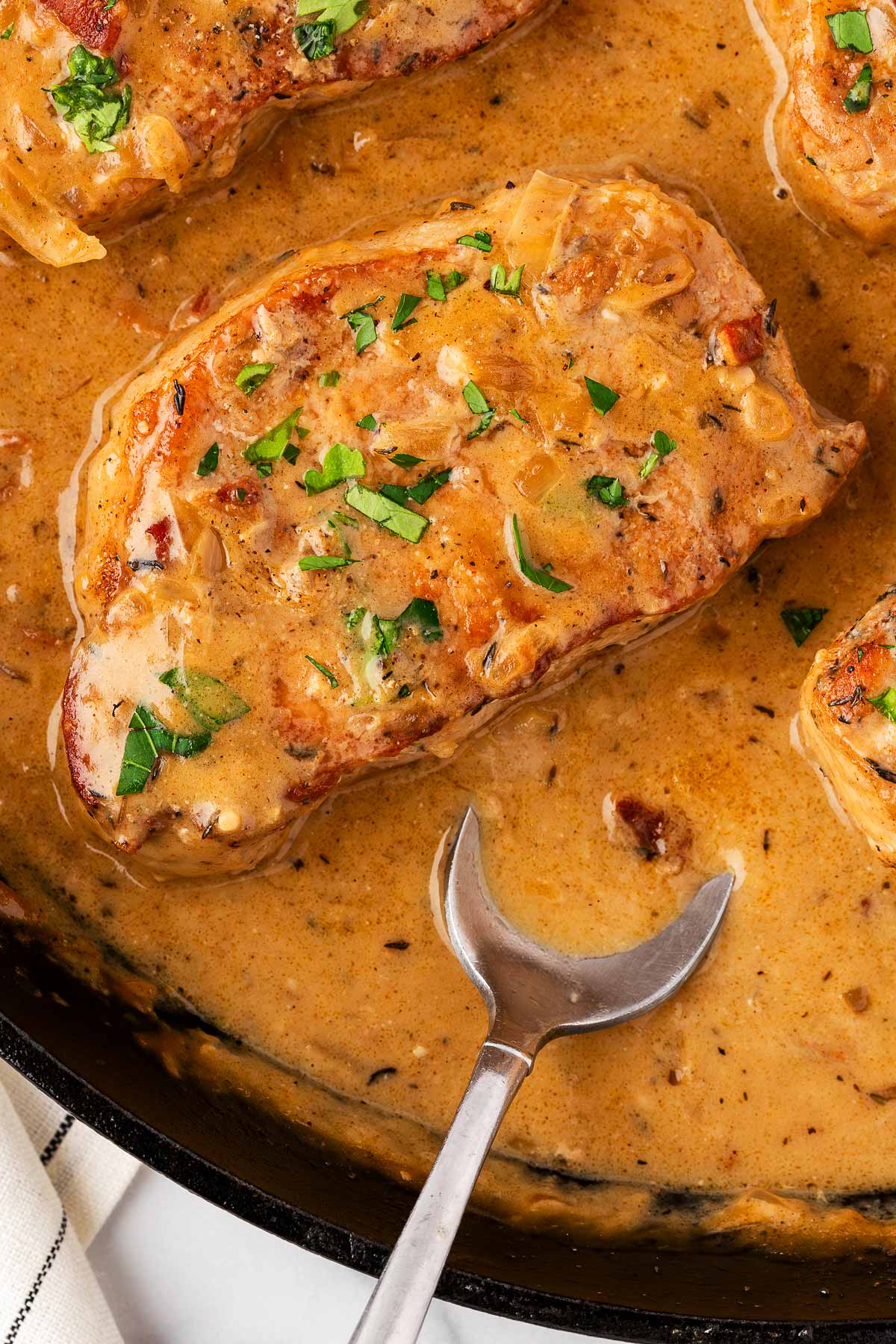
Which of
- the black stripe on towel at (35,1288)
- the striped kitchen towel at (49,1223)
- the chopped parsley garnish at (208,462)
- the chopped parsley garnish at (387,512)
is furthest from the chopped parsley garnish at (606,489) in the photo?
the black stripe on towel at (35,1288)

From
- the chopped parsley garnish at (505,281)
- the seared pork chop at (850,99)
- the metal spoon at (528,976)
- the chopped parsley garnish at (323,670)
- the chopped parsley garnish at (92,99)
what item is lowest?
the metal spoon at (528,976)

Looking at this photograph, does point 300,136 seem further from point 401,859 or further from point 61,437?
point 401,859

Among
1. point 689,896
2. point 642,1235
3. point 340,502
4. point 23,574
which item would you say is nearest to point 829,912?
point 689,896

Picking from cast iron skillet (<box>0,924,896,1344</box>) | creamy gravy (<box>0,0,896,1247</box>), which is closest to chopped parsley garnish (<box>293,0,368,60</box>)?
creamy gravy (<box>0,0,896,1247</box>)

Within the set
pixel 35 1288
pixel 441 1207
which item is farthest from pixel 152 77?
pixel 35 1288

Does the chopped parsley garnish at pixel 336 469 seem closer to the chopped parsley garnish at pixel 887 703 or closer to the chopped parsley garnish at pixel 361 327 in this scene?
the chopped parsley garnish at pixel 361 327

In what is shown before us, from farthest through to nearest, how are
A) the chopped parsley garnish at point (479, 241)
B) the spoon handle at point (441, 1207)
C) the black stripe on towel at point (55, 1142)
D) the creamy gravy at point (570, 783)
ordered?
the black stripe on towel at point (55, 1142), the creamy gravy at point (570, 783), the chopped parsley garnish at point (479, 241), the spoon handle at point (441, 1207)

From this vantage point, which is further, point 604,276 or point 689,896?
point 689,896
